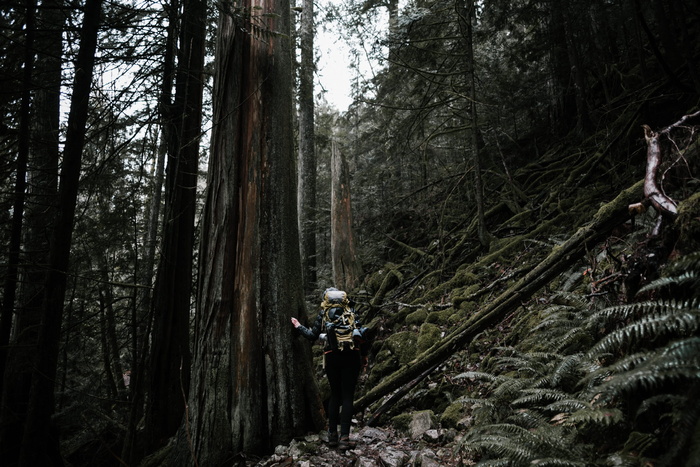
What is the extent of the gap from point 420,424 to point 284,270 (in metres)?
2.32

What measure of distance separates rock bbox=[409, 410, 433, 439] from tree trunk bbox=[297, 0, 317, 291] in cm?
886

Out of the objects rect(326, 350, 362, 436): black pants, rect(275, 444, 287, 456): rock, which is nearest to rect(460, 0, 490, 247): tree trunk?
rect(326, 350, 362, 436): black pants

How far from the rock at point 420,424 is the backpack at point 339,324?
1.03 metres

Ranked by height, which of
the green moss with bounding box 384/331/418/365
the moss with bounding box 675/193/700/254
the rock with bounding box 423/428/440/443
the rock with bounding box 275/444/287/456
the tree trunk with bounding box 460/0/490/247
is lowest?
the rock with bounding box 275/444/287/456

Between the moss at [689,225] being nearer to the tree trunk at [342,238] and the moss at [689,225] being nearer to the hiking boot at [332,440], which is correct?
the hiking boot at [332,440]

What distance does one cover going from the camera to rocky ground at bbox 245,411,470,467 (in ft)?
11.5

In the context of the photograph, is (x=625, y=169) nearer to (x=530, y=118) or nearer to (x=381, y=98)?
(x=530, y=118)

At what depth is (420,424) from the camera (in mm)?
4238

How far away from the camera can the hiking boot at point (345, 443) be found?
401 cm

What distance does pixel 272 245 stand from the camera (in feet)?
15.5

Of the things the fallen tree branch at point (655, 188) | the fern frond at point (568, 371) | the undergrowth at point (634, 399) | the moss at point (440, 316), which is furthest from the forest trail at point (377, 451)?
the moss at point (440, 316)

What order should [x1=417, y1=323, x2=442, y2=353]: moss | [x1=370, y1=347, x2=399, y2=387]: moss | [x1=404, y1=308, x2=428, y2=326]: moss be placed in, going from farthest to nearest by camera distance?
[x1=404, y1=308, x2=428, y2=326]: moss < [x1=370, y1=347, x2=399, y2=387]: moss < [x1=417, y1=323, x2=442, y2=353]: moss

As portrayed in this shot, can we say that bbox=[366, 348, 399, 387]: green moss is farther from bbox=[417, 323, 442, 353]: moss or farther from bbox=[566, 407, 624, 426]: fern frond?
bbox=[566, 407, 624, 426]: fern frond

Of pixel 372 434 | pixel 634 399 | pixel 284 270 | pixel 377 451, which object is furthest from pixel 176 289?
pixel 634 399
